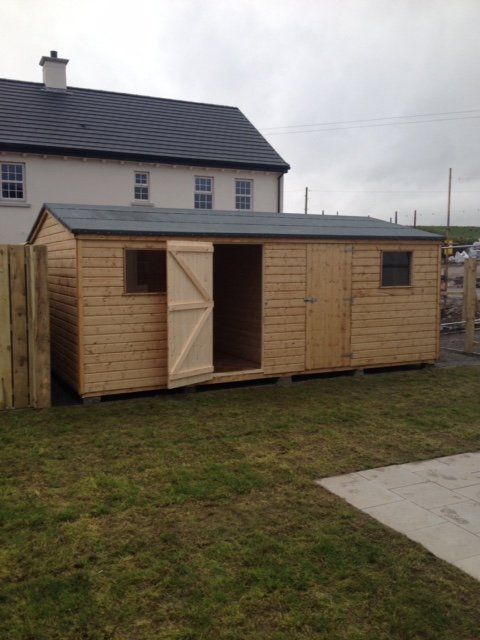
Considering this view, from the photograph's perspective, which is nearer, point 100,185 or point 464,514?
point 464,514

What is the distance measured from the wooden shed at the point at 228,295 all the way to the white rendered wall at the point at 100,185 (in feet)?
31.8

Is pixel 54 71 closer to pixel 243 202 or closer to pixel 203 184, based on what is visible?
→ pixel 203 184

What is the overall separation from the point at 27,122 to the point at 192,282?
49.5ft

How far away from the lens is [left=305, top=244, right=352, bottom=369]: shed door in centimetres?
991

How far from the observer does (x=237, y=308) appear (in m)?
11.4

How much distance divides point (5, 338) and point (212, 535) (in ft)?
15.6

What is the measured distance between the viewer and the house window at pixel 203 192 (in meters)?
23.0

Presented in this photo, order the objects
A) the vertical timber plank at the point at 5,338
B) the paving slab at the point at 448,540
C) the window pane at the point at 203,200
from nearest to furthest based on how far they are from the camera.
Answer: the paving slab at the point at 448,540
the vertical timber plank at the point at 5,338
the window pane at the point at 203,200

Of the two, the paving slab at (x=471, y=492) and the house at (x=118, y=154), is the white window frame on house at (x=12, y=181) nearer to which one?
the house at (x=118, y=154)

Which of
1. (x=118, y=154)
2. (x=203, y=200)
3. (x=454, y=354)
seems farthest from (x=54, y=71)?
(x=454, y=354)

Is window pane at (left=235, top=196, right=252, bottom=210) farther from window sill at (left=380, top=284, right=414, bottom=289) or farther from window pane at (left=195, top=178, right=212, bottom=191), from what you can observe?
window sill at (left=380, top=284, right=414, bottom=289)

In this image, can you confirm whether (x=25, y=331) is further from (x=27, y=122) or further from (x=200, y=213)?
(x=27, y=122)

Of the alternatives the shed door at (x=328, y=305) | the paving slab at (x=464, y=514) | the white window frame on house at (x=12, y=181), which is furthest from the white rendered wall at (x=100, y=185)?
the paving slab at (x=464, y=514)

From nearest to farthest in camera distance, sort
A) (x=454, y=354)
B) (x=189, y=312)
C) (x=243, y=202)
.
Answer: (x=189, y=312) → (x=454, y=354) → (x=243, y=202)
